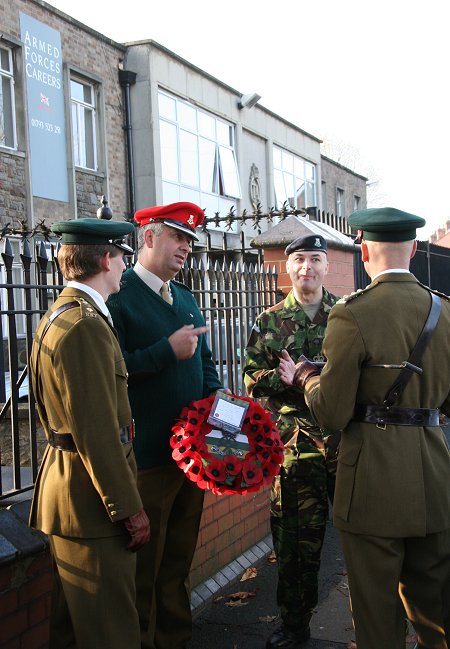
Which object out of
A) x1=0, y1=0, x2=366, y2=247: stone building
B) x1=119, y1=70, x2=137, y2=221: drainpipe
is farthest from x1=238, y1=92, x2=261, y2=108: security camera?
x1=119, y1=70, x2=137, y2=221: drainpipe

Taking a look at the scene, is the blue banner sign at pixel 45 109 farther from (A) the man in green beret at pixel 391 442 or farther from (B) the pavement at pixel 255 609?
(A) the man in green beret at pixel 391 442

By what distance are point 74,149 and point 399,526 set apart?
1552cm

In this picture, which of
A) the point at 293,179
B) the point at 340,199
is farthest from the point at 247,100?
the point at 340,199

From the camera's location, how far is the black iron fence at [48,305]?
3.46m

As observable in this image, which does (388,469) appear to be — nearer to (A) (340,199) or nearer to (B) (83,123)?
(B) (83,123)

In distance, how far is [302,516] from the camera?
155 inches

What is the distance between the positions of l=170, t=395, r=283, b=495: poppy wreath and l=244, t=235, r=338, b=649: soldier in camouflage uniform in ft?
1.76

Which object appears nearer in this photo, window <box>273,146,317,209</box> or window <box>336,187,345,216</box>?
window <box>273,146,317,209</box>

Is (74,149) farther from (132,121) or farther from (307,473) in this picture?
(307,473)

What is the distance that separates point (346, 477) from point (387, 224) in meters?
1.05

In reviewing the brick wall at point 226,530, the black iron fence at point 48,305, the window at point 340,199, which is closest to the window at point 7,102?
the black iron fence at point 48,305

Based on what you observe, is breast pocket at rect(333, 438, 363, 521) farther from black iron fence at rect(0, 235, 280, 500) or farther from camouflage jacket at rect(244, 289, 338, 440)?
black iron fence at rect(0, 235, 280, 500)

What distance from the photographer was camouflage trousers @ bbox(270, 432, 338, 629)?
3.89 meters

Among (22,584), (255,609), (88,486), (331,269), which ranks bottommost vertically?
(255,609)
